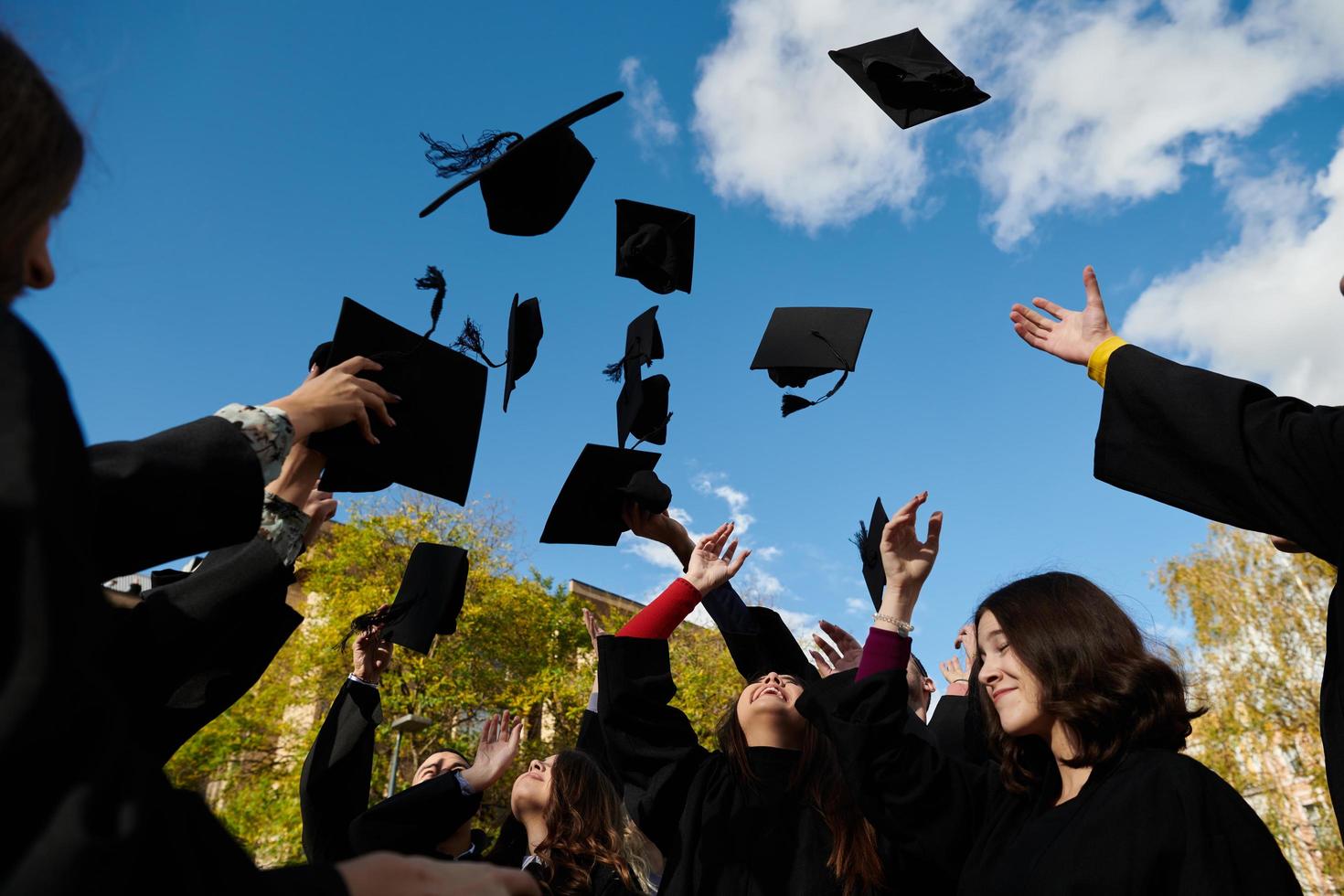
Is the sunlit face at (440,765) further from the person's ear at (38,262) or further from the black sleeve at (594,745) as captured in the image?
the person's ear at (38,262)

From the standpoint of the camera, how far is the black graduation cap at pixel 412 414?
3176mm

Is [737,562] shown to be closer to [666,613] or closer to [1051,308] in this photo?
[666,613]

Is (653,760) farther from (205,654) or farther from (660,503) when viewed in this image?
(205,654)

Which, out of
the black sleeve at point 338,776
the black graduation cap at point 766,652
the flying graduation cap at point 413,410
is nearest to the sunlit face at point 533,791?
the black sleeve at point 338,776

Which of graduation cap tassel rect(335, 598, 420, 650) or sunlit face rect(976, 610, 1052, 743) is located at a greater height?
sunlit face rect(976, 610, 1052, 743)

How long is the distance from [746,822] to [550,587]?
21013 millimetres

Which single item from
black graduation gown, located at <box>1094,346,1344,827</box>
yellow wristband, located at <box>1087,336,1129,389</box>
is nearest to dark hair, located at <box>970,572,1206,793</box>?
black graduation gown, located at <box>1094,346,1344,827</box>

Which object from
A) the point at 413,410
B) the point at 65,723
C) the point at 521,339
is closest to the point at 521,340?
the point at 521,339

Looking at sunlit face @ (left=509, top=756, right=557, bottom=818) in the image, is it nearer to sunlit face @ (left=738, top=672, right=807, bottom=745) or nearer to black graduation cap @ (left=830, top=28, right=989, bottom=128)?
sunlit face @ (left=738, top=672, right=807, bottom=745)

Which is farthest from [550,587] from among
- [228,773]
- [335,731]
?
[335,731]

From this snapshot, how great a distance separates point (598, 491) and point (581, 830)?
5.01 feet

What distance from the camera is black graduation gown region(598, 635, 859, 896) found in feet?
10.4

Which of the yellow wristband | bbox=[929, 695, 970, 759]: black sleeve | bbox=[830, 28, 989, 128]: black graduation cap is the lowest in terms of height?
bbox=[929, 695, 970, 759]: black sleeve

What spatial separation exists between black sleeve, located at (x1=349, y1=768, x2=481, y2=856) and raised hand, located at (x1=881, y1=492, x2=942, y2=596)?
2.26 m
